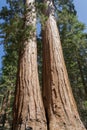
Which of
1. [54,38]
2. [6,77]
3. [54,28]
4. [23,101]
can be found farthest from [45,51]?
[6,77]

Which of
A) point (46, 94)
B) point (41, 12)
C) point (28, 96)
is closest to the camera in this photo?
point (28, 96)

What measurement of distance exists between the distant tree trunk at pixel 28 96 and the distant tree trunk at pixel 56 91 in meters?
0.36

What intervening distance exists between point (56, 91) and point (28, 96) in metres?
0.88

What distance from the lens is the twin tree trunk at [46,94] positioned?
209 inches

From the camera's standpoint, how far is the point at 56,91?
609 cm

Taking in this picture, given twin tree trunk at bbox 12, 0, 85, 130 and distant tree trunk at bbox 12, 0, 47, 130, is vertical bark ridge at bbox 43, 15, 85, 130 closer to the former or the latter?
twin tree trunk at bbox 12, 0, 85, 130

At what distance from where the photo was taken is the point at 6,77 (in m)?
19.4

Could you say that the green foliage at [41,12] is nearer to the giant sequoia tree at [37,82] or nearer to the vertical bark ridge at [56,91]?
the giant sequoia tree at [37,82]

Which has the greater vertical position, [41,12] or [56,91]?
[41,12]

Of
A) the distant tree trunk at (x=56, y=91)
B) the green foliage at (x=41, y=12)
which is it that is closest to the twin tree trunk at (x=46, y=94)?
the distant tree trunk at (x=56, y=91)

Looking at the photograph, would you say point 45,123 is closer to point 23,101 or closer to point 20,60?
point 23,101

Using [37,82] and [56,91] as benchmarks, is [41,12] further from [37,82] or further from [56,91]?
[56,91]

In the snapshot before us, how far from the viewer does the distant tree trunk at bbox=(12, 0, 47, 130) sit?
5.19 metres

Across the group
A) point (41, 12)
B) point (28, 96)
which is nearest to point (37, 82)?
point (28, 96)
